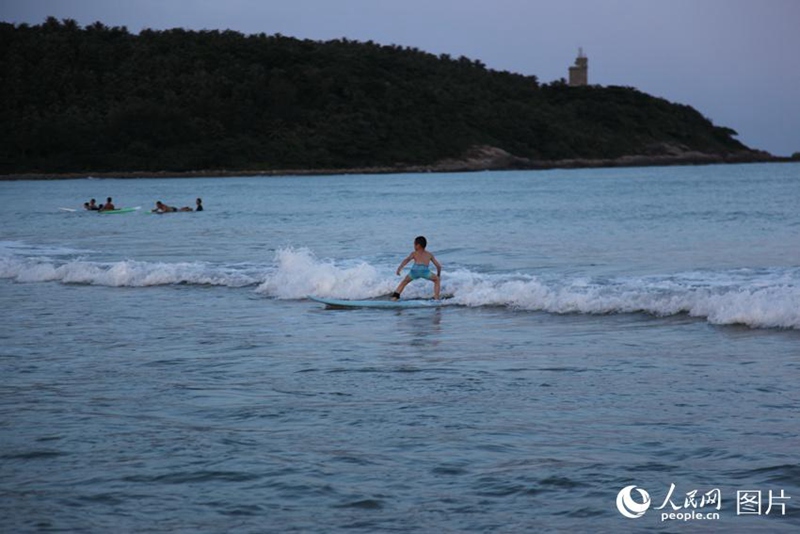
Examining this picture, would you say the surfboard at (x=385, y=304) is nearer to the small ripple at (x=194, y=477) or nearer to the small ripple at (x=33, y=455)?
the small ripple at (x=33, y=455)

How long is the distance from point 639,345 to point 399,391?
4.21 m

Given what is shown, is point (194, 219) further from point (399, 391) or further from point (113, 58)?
point (113, 58)

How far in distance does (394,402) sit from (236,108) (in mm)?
153836

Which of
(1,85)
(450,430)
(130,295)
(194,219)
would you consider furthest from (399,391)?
(1,85)

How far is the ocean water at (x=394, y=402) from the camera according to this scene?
22.7 feet

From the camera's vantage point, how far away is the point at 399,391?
413 inches

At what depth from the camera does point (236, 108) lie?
160 m

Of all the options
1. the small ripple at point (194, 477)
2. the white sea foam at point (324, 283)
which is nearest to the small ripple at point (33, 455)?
the small ripple at point (194, 477)

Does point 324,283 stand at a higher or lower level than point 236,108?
lower

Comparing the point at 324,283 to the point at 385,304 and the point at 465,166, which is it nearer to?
the point at 385,304

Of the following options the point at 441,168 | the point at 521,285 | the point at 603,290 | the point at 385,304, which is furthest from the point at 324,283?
the point at 441,168

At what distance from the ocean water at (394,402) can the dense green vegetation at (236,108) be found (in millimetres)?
127774

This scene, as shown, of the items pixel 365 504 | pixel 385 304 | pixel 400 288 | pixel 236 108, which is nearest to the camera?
pixel 365 504

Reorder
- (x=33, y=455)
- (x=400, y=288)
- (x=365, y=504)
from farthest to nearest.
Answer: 1. (x=400, y=288)
2. (x=33, y=455)
3. (x=365, y=504)
